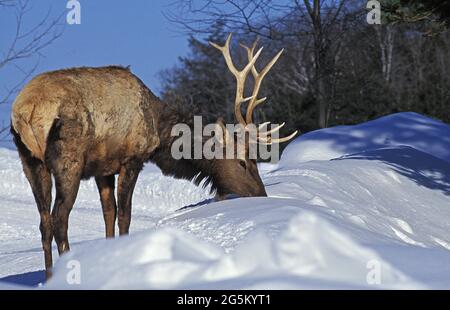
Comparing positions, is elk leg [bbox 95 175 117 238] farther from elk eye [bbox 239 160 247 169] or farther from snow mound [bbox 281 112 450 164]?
snow mound [bbox 281 112 450 164]

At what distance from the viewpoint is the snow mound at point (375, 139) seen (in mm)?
17134

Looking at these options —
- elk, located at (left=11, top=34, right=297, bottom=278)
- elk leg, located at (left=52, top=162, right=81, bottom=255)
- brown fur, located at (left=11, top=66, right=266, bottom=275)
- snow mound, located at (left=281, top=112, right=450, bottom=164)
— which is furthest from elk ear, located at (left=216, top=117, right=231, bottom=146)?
snow mound, located at (left=281, top=112, right=450, bottom=164)

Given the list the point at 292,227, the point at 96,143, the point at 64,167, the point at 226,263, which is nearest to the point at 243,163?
the point at 96,143

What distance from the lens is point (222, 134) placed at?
11117 mm

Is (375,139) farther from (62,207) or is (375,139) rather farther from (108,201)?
(62,207)

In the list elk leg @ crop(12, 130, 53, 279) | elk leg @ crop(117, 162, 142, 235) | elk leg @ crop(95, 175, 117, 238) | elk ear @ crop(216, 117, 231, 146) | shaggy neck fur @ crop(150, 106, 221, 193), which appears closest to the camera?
elk leg @ crop(12, 130, 53, 279)

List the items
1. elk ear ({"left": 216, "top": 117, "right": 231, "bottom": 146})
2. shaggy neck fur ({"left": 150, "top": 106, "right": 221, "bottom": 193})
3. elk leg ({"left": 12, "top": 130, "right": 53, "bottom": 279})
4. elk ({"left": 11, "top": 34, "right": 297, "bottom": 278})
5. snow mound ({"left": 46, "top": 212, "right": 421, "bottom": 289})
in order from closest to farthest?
1. snow mound ({"left": 46, "top": 212, "right": 421, "bottom": 289})
2. elk ({"left": 11, "top": 34, "right": 297, "bottom": 278})
3. elk leg ({"left": 12, "top": 130, "right": 53, "bottom": 279})
4. shaggy neck fur ({"left": 150, "top": 106, "right": 221, "bottom": 193})
5. elk ear ({"left": 216, "top": 117, "right": 231, "bottom": 146})

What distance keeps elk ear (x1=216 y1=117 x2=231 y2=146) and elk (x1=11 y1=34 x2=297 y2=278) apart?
0.01m

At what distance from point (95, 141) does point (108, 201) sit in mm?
1337

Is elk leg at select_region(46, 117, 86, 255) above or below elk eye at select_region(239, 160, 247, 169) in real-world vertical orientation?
above

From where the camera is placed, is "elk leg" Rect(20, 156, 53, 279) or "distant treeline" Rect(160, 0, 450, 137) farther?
"distant treeline" Rect(160, 0, 450, 137)

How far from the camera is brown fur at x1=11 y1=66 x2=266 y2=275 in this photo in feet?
27.9

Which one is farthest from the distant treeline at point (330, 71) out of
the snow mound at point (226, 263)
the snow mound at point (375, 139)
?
the snow mound at point (226, 263)
